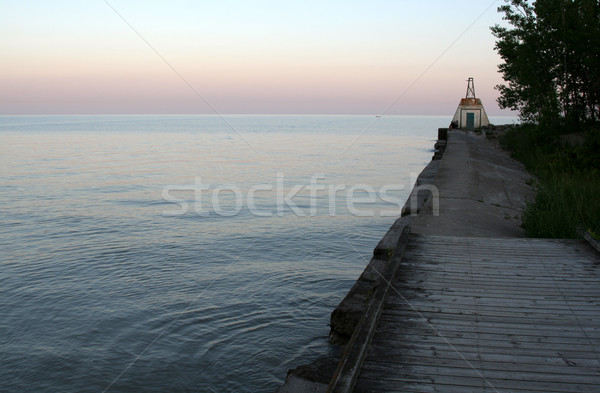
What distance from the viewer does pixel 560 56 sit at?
2352 centimetres

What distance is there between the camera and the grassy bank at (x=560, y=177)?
30.7 ft

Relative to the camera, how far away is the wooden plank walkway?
419cm

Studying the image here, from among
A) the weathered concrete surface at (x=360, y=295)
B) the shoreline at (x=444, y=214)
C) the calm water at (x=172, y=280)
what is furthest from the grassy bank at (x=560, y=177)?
the calm water at (x=172, y=280)

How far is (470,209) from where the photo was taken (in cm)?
1230

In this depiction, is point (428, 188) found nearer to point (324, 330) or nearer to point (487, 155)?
point (324, 330)

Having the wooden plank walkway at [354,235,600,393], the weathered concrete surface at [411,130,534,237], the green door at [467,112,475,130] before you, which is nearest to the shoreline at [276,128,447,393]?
the wooden plank walkway at [354,235,600,393]

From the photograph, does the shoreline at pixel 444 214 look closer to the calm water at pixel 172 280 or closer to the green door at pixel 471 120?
the calm water at pixel 172 280

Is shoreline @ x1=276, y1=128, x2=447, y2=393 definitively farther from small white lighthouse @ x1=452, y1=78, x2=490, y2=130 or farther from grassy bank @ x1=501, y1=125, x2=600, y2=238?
small white lighthouse @ x1=452, y1=78, x2=490, y2=130

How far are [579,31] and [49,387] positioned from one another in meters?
22.6

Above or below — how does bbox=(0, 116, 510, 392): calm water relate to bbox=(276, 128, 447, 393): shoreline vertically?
below

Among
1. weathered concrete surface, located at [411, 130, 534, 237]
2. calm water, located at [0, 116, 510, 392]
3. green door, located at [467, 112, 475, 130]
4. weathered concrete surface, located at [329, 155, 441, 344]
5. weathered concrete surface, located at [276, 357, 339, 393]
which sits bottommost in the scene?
calm water, located at [0, 116, 510, 392]

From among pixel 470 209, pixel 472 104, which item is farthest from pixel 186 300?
pixel 472 104

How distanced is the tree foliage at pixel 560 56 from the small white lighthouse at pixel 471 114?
3643 centimetres

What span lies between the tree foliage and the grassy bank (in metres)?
1.19
